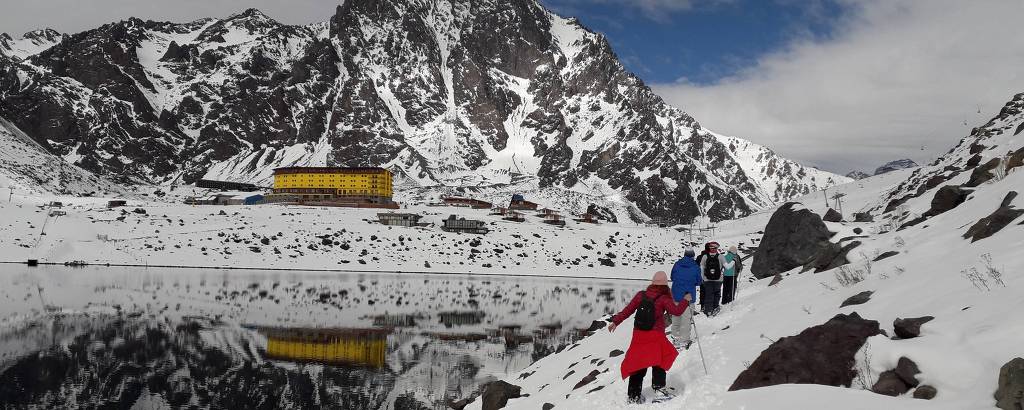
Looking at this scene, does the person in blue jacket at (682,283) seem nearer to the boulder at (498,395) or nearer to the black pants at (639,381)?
the black pants at (639,381)

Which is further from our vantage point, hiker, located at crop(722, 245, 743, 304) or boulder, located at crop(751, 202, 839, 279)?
boulder, located at crop(751, 202, 839, 279)

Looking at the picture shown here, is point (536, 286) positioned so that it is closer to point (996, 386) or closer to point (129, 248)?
point (129, 248)

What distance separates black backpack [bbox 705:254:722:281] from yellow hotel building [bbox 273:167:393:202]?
453 ft

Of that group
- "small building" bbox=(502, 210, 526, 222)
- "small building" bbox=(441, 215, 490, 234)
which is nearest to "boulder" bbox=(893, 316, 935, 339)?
"small building" bbox=(441, 215, 490, 234)

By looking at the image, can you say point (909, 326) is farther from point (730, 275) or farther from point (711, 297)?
point (730, 275)

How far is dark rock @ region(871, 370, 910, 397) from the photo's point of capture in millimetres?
7027

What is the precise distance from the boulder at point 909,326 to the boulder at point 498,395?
9.35 m

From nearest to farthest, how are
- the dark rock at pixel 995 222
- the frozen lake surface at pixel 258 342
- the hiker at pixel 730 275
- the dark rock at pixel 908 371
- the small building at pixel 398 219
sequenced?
the dark rock at pixel 908 371
the dark rock at pixel 995 222
the hiker at pixel 730 275
the frozen lake surface at pixel 258 342
the small building at pixel 398 219

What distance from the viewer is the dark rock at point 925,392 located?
6.61 meters

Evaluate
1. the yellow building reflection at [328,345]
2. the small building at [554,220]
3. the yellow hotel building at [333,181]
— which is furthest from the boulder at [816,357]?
the yellow hotel building at [333,181]

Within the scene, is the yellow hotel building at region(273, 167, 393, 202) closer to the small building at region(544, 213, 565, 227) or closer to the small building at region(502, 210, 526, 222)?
the small building at region(502, 210, 526, 222)

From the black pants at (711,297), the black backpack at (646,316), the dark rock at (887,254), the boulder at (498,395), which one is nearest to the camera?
the black backpack at (646,316)

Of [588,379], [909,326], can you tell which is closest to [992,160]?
[909,326]

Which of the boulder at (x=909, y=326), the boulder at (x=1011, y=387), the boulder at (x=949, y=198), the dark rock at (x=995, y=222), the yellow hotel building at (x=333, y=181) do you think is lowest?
the boulder at (x=1011, y=387)
